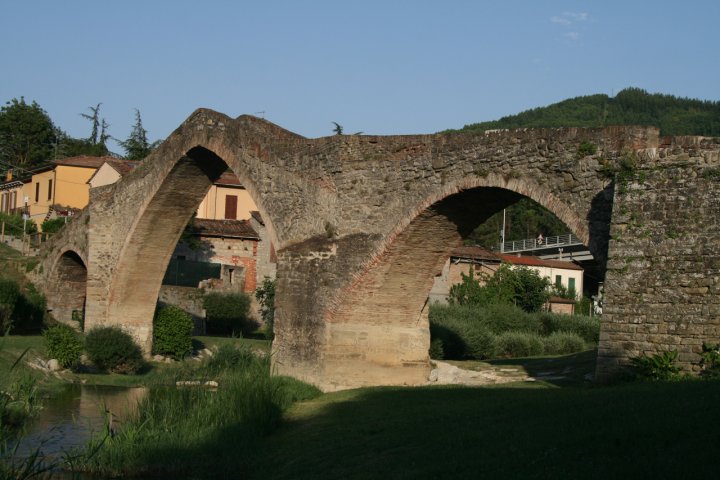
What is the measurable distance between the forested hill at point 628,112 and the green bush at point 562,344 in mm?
32440

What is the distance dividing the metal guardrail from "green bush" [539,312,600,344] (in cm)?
1570

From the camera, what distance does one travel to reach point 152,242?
21.3 m

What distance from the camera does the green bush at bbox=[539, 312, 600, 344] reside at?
26188 mm

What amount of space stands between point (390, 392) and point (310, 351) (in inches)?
80.1

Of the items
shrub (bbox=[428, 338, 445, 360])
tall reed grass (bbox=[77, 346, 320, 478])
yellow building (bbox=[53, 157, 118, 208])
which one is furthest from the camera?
yellow building (bbox=[53, 157, 118, 208])

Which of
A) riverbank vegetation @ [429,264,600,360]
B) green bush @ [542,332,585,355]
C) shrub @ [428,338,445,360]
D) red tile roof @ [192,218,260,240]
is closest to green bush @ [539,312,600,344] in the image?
riverbank vegetation @ [429,264,600,360]

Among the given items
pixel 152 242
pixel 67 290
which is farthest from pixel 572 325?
pixel 67 290

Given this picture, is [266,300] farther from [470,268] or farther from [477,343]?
[477,343]

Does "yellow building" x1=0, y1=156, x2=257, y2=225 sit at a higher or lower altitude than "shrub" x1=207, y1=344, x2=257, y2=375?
higher

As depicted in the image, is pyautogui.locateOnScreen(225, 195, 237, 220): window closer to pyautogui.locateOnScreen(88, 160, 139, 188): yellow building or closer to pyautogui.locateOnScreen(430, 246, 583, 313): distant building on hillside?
pyautogui.locateOnScreen(88, 160, 139, 188): yellow building

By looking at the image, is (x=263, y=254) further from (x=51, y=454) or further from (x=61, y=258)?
(x=51, y=454)

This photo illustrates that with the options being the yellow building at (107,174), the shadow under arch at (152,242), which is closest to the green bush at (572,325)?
the shadow under arch at (152,242)

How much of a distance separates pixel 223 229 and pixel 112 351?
17153mm

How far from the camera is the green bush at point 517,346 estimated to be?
859 inches
